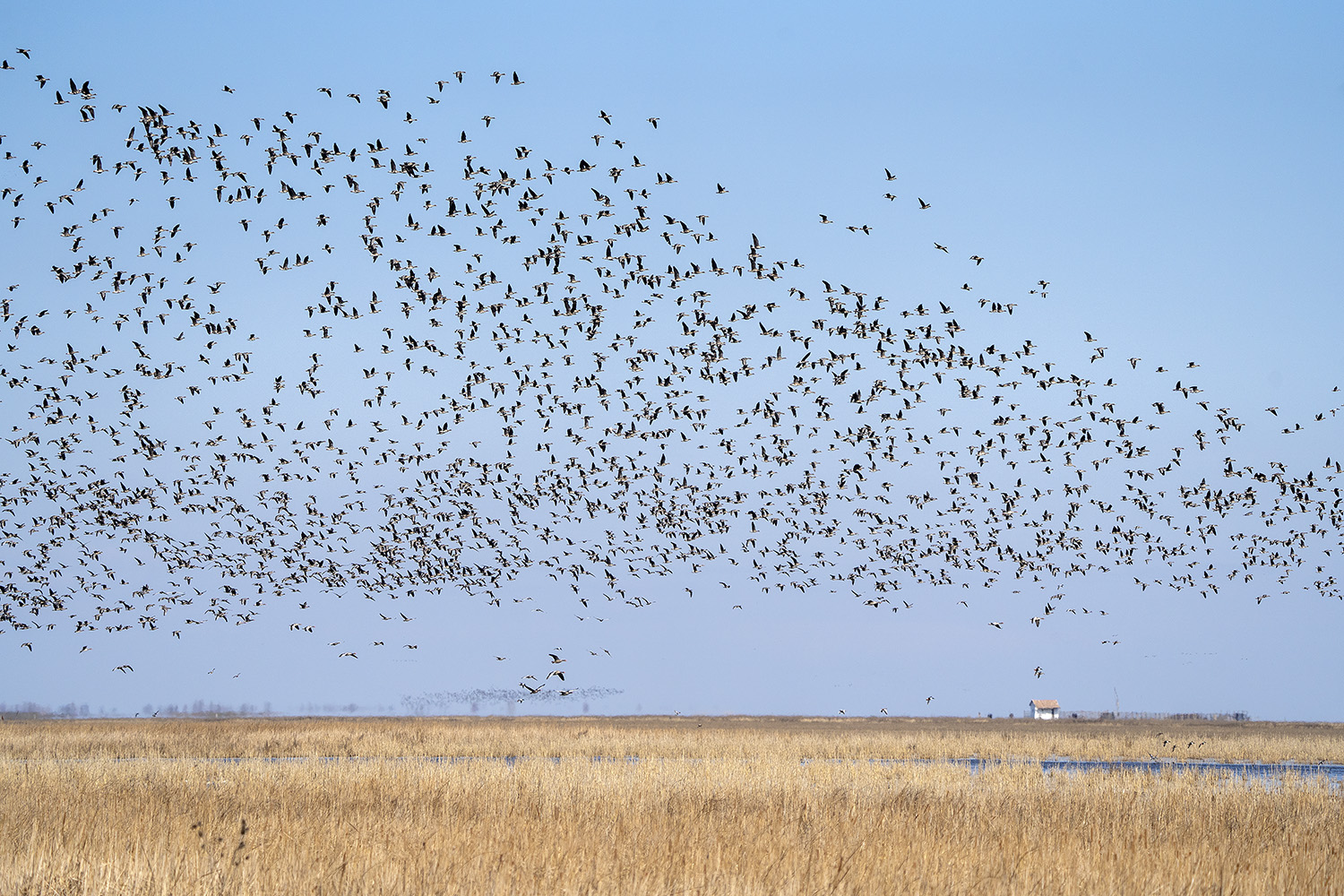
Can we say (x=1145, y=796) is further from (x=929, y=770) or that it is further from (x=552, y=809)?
(x=552, y=809)

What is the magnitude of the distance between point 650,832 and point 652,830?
5.1 inches

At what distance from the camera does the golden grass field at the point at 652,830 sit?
41.0 feet

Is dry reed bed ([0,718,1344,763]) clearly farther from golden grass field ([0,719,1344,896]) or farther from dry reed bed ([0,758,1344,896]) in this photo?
dry reed bed ([0,758,1344,896])

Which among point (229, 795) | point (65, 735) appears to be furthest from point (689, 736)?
point (229, 795)

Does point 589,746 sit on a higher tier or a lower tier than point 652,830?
lower

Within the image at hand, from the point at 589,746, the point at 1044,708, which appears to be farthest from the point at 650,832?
the point at 1044,708

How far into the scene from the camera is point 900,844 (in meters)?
14.6

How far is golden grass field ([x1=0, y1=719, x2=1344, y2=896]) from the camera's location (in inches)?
492

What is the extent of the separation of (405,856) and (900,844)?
622cm

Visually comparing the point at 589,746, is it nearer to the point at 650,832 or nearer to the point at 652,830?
the point at 652,830

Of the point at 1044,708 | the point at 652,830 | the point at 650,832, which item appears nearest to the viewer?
the point at 650,832

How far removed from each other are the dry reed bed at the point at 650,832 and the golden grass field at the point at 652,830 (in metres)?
0.06

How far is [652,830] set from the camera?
54.9 feet

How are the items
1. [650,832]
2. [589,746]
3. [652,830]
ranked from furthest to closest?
1. [589,746]
2. [652,830]
3. [650,832]
